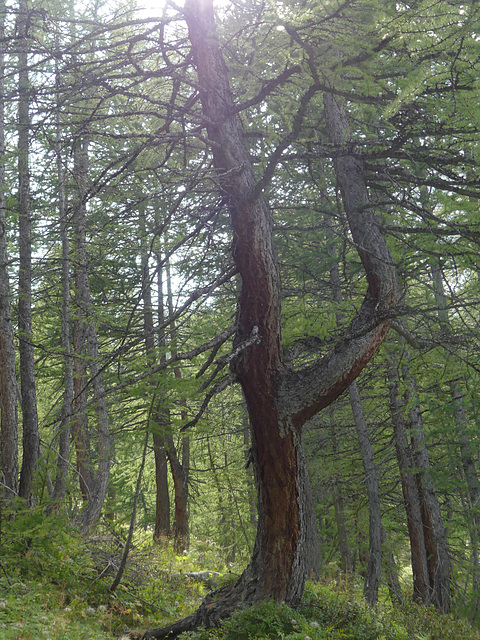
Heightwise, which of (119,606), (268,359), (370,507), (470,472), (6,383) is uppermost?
(6,383)

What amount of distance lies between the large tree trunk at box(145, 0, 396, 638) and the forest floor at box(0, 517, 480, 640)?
1.35 feet

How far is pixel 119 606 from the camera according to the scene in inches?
239

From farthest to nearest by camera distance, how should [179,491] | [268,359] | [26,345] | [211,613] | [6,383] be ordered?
[179,491], [26,345], [6,383], [268,359], [211,613]

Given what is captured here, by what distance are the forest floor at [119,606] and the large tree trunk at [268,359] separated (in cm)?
41

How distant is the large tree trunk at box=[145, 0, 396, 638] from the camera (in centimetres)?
451

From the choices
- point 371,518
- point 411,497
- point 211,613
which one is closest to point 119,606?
point 211,613

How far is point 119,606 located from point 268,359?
4054mm

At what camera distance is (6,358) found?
311 inches

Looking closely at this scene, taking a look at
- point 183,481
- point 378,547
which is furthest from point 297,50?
point 183,481

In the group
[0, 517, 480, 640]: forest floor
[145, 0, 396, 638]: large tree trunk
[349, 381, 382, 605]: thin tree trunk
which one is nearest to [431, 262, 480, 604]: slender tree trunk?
[0, 517, 480, 640]: forest floor

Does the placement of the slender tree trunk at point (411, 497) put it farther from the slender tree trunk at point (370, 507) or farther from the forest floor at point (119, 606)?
the forest floor at point (119, 606)

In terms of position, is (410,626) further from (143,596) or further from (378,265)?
(378,265)

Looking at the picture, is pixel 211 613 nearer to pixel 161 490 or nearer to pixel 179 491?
pixel 179 491

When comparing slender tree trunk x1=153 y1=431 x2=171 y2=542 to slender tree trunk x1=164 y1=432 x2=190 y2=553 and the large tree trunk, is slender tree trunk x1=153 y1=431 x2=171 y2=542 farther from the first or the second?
the large tree trunk
